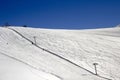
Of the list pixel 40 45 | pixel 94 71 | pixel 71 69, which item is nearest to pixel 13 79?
pixel 71 69

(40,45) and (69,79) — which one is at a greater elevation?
(40,45)

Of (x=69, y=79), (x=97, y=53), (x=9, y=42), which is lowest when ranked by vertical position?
(x=69, y=79)

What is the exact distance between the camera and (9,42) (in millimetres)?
15258

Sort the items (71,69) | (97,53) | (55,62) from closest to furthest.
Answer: (71,69)
(55,62)
(97,53)

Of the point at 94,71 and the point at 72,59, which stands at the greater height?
the point at 72,59

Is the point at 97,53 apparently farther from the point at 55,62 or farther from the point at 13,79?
the point at 13,79

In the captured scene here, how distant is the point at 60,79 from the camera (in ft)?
27.5

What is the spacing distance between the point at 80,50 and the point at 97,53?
1446 mm

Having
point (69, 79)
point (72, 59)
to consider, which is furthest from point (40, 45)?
point (69, 79)

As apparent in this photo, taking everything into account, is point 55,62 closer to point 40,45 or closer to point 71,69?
point 71,69

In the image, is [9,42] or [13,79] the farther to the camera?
[9,42]

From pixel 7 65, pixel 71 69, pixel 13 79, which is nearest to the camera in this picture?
pixel 13 79

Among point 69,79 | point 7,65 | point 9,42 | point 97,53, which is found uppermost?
point 9,42

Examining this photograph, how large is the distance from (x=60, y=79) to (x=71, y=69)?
7.21 feet
